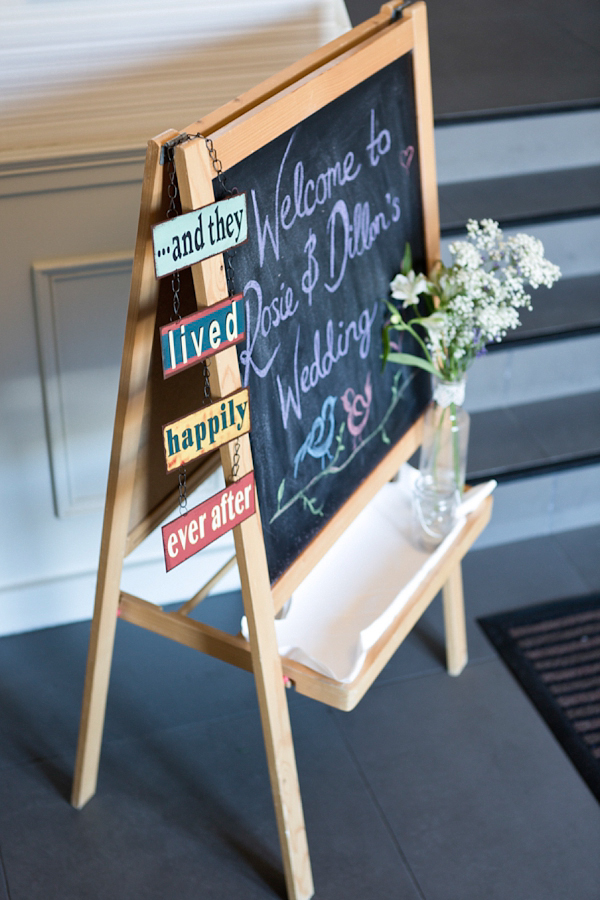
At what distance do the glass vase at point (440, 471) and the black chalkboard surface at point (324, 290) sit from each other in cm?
9

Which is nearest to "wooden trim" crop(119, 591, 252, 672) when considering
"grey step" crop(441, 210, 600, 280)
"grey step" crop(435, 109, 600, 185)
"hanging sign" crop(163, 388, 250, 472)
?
"hanging sign" crop(163, 388, 250, 472)

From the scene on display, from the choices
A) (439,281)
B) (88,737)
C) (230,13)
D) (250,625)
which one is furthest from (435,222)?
(88,737)

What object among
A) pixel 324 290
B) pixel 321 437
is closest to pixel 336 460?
pixel 321 437

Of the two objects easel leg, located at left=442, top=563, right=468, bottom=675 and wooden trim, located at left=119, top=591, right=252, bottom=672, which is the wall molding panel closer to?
wooden trim, located at left=119, top=591, right=252, bottom=672

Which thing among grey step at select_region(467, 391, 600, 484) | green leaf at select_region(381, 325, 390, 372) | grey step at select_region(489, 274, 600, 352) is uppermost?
green leaf at select_region(381, 325, 390, 372)

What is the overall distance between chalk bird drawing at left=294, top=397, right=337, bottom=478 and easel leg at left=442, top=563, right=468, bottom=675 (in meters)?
0.56

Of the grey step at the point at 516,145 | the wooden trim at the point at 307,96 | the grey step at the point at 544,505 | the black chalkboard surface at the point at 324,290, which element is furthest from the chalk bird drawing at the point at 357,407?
the grey step at the point at 516,145

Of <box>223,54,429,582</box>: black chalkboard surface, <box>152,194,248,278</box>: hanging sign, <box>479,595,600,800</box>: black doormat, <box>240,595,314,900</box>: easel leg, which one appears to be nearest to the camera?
<box>152,194,248,278</box>: hanging sign

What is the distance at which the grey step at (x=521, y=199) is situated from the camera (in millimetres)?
2379

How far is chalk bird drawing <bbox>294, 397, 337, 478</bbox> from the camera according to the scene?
1380 millimetres

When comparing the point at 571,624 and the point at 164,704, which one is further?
the point at 571,624

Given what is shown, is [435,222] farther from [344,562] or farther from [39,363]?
[39,363]

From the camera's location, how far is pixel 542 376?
2492 millimetres

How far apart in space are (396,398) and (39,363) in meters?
0.74
